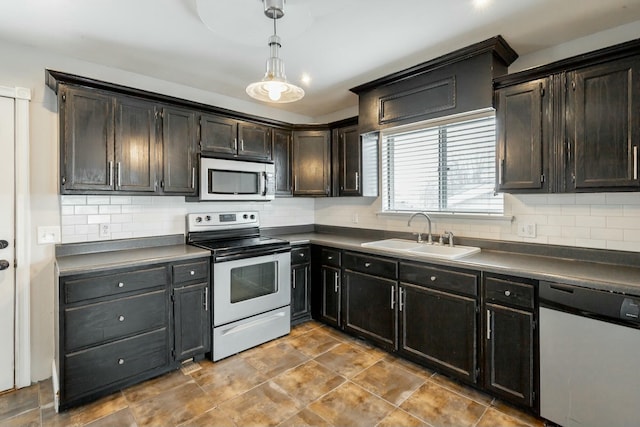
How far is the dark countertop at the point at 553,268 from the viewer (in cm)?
171

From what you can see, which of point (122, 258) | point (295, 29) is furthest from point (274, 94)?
point (122, 258)

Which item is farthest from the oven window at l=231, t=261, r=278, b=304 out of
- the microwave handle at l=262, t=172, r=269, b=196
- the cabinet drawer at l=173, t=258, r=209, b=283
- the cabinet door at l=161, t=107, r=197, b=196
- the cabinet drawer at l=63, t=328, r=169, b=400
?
the cabinet door at l=161, t=107, r=197, b=196

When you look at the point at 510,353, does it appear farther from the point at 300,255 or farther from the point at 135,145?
the point at 135,145

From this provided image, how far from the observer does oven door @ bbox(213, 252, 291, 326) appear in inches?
108

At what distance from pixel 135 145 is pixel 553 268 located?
3.17m

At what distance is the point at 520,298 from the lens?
6.55 ft

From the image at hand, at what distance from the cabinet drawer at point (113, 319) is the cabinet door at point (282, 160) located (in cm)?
171

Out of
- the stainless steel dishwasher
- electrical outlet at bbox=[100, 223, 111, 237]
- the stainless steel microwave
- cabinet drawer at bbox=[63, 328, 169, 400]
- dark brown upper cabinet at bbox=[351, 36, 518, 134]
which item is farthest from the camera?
the stainless steel microwave

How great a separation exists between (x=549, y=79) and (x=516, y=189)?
75 centimetres

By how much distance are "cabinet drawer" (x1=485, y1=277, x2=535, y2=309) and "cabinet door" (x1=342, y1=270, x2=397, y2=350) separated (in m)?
0.76

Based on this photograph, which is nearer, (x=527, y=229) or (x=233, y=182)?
(x=527, y=229)

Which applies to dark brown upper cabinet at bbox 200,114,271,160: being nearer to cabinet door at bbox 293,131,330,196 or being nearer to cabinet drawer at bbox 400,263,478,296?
cabinet door at bbox 293,131,330,196

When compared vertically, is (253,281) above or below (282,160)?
below

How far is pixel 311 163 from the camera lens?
12.4ft
